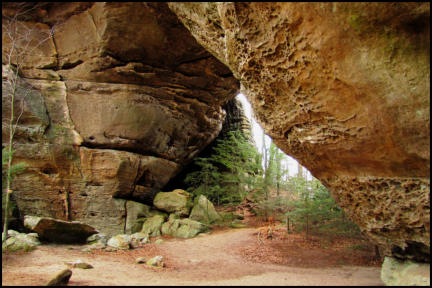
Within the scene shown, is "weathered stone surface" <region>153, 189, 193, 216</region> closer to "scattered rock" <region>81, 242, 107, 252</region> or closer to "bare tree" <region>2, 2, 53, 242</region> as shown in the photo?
"scattered rock" <region>81, 242, 107, 252</region>

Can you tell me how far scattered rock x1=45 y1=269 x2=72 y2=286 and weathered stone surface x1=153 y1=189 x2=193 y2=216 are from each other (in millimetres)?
7933

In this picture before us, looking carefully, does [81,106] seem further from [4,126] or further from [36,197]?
[36,197]

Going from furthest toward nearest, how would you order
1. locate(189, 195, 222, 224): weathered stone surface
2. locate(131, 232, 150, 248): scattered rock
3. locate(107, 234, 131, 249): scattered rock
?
locate(189, 195, 222, 224): weathered stone surface, locate(131, 232, 150, 248): scattered rock, locate(107, 234, 131, 249): scattered rock

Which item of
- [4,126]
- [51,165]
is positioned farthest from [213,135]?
[4,126]

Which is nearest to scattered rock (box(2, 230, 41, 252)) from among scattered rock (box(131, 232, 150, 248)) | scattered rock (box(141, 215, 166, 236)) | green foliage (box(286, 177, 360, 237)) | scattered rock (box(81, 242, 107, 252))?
scattered rock (box(81, 242, 107, 252))

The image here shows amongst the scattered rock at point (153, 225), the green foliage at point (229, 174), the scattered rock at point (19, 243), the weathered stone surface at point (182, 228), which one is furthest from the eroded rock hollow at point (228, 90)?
the scattered rock at point (19, 243)

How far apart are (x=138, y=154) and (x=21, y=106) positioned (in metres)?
4.66

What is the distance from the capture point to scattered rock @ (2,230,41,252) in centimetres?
652

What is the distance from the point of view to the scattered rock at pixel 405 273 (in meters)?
3.97

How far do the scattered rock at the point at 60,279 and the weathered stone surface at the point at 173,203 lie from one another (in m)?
7.93

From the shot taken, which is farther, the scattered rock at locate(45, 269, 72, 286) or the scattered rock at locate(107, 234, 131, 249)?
the scattered rock at locate(107, 234, 131, 249)

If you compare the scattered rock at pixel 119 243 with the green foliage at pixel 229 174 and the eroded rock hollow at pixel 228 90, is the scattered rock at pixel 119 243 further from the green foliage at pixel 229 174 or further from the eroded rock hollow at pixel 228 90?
the green foliage at pixel 229 174

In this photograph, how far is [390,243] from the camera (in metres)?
4.54

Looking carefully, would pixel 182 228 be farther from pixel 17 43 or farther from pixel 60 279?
pixel 17 43
